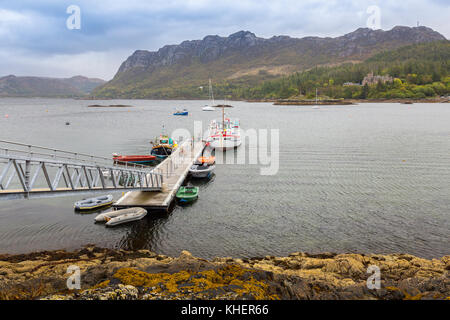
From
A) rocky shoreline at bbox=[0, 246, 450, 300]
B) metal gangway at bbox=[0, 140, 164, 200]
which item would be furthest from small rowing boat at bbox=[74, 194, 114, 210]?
rocky shoreline at bbox=[0, 246, 450, 300]

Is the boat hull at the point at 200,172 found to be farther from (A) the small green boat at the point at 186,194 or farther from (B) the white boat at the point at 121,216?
(B) the white boat at the point at 121,216

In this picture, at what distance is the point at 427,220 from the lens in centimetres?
2642

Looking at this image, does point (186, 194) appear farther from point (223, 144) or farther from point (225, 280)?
point (223, 144)

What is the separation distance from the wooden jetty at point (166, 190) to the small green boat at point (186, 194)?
0.65m

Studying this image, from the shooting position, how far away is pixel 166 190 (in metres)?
32.4

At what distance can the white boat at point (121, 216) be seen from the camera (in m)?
25.8

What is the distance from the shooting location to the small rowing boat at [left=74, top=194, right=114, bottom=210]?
1128 inches

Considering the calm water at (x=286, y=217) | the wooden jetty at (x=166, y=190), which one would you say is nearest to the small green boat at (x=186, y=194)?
the wooden jetty at (x=166, y=190)

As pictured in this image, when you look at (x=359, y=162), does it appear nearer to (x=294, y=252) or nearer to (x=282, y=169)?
(x=282, y=169)

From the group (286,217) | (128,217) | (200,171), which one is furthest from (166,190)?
(286,217)

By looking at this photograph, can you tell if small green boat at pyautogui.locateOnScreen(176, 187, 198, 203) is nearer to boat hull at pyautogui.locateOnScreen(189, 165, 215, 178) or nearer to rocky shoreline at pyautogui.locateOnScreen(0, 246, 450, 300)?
boat hull at pyautogui.locateOnScreen(189, 165, 215, 178)

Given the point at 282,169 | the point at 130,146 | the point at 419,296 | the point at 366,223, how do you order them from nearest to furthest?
the point at 419,296 → the point at 366,223 → the point at 282,169 → the point at 130,146
